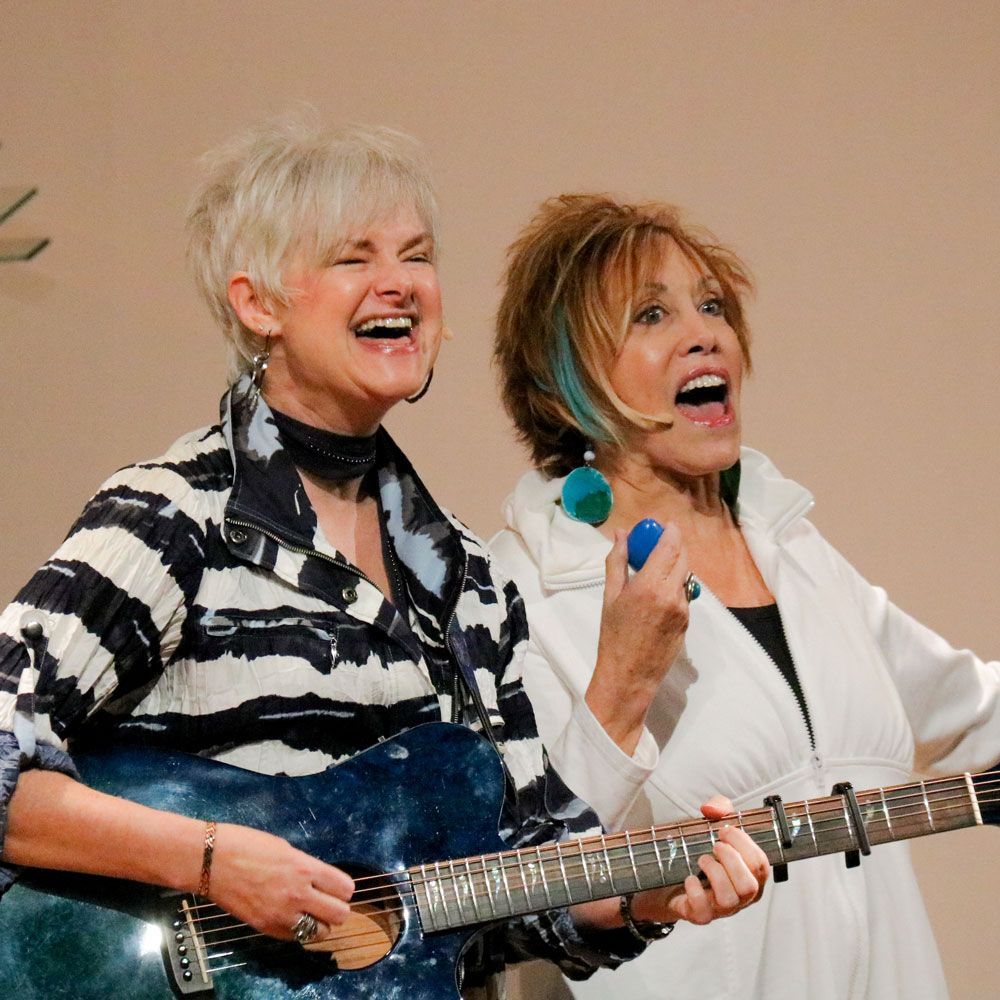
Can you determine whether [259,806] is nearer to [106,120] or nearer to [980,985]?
[106,120]

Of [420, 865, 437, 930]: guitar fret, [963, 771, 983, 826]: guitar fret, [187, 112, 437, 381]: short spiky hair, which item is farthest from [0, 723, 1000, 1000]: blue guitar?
[187, 112, 437, 381]: short spiky hair

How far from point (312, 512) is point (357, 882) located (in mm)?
401

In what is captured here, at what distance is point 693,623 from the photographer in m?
2.20

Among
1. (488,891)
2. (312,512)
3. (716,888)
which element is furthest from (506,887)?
(312,512)

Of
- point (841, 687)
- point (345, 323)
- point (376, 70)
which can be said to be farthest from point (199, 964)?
point (376, 70)

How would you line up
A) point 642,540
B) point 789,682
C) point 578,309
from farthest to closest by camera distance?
1. point 578,309
2. point 789,682
3. point 642,540

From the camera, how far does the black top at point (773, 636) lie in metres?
2.19

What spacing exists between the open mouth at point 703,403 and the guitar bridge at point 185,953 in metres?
1.06

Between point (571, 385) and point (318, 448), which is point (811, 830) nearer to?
point (318, 448)

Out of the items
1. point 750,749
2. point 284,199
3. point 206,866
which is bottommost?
point 206,866

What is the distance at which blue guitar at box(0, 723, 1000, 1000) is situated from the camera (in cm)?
149

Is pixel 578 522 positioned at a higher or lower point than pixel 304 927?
higher

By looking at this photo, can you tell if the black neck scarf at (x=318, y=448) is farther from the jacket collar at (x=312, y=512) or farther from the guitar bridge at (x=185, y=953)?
→ the guitar bridge at (x=185, y=953)

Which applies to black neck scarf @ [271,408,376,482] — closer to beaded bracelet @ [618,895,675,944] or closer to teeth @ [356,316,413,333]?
teeth @ [356,316,413,333]
